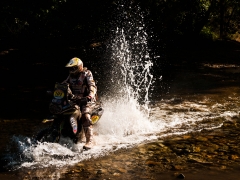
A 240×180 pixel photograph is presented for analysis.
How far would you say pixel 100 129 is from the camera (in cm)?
958

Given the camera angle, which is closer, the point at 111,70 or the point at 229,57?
the point at 111,70

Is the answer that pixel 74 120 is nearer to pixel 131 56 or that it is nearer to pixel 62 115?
pixel 62 115

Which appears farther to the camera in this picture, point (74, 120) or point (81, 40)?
point (81, 40)

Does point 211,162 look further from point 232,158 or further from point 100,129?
point 100,129

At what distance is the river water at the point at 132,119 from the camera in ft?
23.0

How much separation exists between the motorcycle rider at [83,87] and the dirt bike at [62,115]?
0.24 m

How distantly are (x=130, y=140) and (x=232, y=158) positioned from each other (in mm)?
2493

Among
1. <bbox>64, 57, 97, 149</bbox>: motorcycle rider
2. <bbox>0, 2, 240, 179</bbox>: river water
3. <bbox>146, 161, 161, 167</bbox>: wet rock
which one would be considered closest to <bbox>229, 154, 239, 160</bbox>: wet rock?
<bbox>146, 161, 161, 167</bbox>: wet rock

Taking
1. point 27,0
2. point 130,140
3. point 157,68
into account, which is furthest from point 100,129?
point 157,68

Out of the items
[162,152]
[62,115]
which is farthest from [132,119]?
[62,115]

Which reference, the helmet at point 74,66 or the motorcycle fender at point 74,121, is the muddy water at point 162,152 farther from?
the helmet at point 74,66

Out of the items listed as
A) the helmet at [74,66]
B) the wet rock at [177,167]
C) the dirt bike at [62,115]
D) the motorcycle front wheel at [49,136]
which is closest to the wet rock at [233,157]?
the wet rock at [177,167]

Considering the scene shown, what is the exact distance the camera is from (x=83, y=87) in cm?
836

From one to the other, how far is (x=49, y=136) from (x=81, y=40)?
15493 mm
